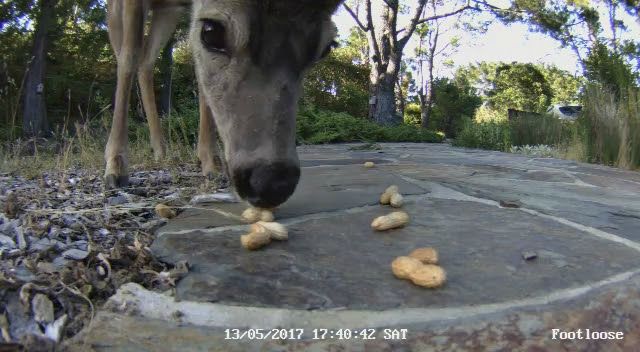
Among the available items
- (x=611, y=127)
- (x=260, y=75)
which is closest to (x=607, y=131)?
(x=611, y=127)

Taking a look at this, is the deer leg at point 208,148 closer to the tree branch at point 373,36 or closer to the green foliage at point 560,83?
the tree branch at point 373,36

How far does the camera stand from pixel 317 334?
95 centimetres

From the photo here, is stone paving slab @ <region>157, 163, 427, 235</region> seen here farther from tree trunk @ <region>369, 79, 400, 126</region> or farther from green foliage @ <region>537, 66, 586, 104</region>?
green foliage @ <region>537, 66, 586, 104</region>

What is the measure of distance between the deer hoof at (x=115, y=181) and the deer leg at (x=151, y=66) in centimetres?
126

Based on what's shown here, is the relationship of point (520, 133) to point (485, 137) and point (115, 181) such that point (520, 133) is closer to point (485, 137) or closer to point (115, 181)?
point (485, 137)

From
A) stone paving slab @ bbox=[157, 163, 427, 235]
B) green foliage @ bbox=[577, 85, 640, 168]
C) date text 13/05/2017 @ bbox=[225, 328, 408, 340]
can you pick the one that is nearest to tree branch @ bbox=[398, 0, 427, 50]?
green foliage @ bbox=[577, 85, 640, 168]

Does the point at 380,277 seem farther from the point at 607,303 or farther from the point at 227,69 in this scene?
the point at 227,69

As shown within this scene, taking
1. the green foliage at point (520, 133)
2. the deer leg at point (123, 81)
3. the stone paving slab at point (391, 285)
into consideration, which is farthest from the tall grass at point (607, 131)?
the deer leg at point (123, 81)

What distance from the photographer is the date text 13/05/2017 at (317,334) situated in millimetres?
939

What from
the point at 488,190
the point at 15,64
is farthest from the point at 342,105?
the point at 488,190

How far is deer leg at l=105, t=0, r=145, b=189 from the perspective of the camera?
107 inches

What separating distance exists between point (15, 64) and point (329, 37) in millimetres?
11395

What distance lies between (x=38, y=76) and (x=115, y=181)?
9123mm

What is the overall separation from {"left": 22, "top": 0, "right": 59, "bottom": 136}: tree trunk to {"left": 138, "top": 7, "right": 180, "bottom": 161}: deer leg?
6.64 metres
